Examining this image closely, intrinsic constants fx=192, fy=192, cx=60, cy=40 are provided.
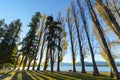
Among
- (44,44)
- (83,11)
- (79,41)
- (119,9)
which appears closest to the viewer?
(119,9)

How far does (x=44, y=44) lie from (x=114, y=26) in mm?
33031

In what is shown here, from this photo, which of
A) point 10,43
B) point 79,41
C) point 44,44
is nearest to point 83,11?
point 79,41

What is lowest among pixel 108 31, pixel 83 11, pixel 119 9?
pixel 108 31

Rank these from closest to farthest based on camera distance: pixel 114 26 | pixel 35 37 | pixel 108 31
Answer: pixel 114 26
pixel 108 31
pixel 35 37

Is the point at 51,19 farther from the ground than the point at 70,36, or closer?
farther from the ground

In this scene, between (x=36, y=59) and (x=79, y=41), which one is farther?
(x=36, y=59)

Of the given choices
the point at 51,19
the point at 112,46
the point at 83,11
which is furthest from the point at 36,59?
the point at 112,46

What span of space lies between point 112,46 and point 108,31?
1652 millimetres

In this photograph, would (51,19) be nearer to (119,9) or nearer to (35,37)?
(35,37)

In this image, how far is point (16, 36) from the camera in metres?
55.0

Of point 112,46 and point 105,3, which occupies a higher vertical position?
point 105,3

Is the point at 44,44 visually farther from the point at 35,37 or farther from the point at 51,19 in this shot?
the point at 51,19

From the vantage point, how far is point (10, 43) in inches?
2068

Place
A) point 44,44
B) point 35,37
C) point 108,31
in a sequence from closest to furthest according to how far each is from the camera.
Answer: point 108,31, point 44,44, point 35,37
